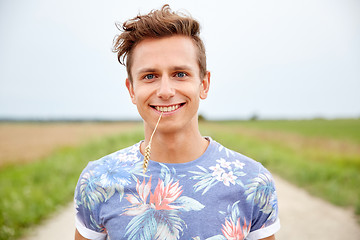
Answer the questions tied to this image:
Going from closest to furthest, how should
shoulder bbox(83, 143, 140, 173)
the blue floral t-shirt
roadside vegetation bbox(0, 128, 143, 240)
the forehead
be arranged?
the blue floral t-shirt, the forehead, shoulder bbox(83, 143, 140, 173), roadside vegetation bbox(0, 128, 143, 240)

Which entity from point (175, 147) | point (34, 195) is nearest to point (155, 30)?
point (175, 147)

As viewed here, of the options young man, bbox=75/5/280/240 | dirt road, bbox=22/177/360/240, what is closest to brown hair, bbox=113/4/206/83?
young man, bbox=75/5/280/240

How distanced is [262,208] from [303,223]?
4.86 metres

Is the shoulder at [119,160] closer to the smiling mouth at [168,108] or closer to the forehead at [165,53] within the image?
the smiling mouth at [168,108]

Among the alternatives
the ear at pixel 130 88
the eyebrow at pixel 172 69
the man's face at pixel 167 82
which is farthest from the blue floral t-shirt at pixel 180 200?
the eyebrow at pixel 172 69

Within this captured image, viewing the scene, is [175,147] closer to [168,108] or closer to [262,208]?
[168,108]

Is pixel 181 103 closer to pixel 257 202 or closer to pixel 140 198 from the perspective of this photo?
pixel 140 198

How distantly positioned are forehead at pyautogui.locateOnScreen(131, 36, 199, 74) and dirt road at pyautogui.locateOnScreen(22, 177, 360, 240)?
Answer: 433 cm

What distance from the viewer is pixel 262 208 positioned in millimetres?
1767

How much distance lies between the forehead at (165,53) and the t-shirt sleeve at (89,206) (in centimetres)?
80

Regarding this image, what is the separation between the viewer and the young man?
1687mm

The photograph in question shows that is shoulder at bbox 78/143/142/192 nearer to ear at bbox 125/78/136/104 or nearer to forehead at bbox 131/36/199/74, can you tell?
ear at bbox 125/78/136/104

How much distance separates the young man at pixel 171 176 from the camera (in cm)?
169

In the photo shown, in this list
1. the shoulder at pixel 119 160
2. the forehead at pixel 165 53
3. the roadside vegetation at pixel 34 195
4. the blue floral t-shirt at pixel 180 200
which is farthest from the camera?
the roadside vegetation at pixel 34 195
